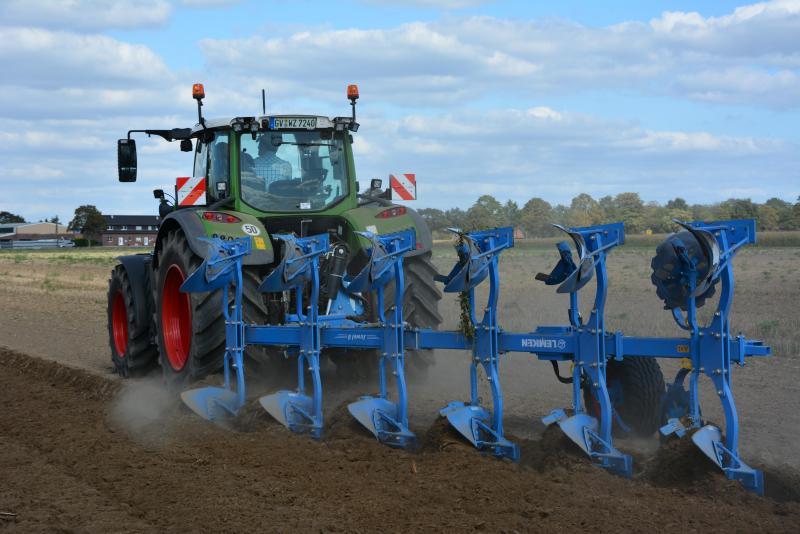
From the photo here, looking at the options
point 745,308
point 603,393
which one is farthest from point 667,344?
point 745,308

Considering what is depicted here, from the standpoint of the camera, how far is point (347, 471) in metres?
5.46

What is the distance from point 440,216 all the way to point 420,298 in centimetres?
145

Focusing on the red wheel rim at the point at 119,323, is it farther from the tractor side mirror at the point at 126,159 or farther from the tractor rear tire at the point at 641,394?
the tractor rear tire at the point at 641,394

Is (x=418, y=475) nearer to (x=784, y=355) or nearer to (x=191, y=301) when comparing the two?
(x=191, y=301)

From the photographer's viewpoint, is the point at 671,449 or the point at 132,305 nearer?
the point at 671,449

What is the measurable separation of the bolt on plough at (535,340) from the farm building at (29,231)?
101m

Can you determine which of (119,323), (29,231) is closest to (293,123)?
(119,323)

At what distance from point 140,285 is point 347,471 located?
15.1 feet

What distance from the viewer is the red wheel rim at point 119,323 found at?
10016 mm

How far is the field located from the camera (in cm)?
443

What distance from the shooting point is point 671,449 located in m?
5.05

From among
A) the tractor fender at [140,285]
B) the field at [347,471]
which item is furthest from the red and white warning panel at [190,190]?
the field at [347,471]

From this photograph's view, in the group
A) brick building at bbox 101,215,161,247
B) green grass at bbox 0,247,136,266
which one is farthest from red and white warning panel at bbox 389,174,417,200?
brick building at bbox 101,215,161,247

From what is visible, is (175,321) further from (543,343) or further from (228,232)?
(543,343)
